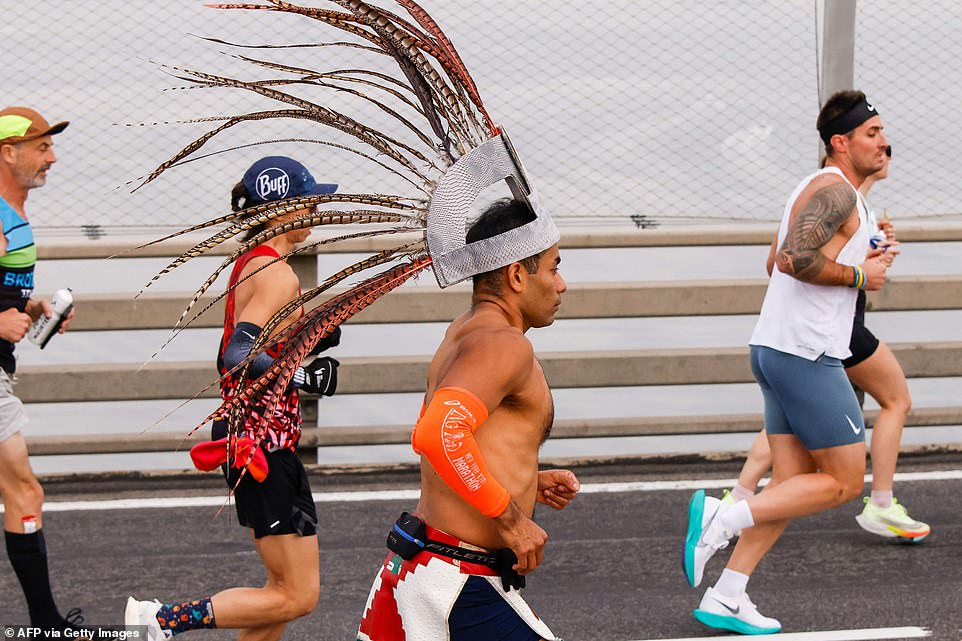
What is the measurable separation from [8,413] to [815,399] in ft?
10.6

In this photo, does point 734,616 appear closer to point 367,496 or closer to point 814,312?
point 814,312

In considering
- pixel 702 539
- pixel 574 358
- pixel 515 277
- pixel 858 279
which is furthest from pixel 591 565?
pixel 515 277

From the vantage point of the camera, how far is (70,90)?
8.80 m

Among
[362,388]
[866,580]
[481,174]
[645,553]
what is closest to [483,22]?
[362,388]

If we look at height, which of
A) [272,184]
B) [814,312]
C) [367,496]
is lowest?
[367,496]

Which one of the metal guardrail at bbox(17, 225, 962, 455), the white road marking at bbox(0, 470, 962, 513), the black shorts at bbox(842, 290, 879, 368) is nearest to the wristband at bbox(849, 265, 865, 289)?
the black shorts at bbox(842, 290, 879, 368)

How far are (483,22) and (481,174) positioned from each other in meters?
5.21

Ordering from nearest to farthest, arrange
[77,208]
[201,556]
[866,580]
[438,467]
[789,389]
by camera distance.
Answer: [438,467]
[789,389]
[866,580]
[201,556]
[77,208]

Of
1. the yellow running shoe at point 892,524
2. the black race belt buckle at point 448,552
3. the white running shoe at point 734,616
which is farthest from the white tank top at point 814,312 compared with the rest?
the black race belt buckle at point 448,552

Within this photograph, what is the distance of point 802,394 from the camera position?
623 cm

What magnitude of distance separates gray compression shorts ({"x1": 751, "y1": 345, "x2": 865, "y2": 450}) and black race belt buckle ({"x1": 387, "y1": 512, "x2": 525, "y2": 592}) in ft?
8.46

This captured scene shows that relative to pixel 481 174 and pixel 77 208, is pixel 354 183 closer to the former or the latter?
pixel 77 208

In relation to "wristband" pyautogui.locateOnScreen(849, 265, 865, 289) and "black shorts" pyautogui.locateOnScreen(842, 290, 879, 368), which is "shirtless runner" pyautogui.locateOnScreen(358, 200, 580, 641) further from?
"black shorts" pyautogui.locateOnScreen(842, 290, 879, 368)

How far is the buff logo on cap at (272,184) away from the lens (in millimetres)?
5203
